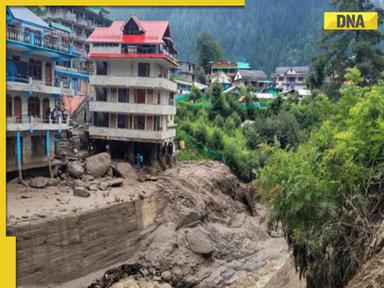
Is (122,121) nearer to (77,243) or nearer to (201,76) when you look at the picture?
(77,243)

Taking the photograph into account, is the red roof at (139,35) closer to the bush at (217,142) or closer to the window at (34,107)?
the window at (34,107)

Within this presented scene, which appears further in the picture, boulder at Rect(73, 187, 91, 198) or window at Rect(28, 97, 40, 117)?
window at Rect(28, 97, 40, 117)

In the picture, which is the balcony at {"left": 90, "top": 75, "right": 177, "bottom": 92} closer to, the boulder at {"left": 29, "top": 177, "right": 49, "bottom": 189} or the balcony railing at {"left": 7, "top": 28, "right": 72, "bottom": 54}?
the balcony railing at {"left": 7, "top": 28, "right": 72, "bottom": 54}

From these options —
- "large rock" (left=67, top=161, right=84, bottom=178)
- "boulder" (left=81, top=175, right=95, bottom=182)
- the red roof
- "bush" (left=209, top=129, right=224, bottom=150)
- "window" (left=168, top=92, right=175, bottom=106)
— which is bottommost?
"boulder" (left=81, top=175, right=95, bottom=182)

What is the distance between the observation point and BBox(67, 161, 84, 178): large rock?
55.8ft

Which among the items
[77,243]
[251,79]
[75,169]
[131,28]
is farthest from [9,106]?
[251,79]

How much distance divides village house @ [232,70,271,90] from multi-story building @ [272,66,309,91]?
184cm

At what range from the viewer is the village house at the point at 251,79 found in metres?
43.9

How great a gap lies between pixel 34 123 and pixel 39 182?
239 cm

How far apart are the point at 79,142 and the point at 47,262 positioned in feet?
30.3

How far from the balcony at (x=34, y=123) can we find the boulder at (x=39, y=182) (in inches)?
79.1

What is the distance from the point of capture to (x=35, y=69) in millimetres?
16828

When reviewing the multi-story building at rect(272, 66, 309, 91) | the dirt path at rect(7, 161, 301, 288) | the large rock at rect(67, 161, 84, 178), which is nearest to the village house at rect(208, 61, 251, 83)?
the multi-story building at rect(272, 66, 309, 91)

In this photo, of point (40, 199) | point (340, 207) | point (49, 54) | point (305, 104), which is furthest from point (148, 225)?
point (305, 104)
